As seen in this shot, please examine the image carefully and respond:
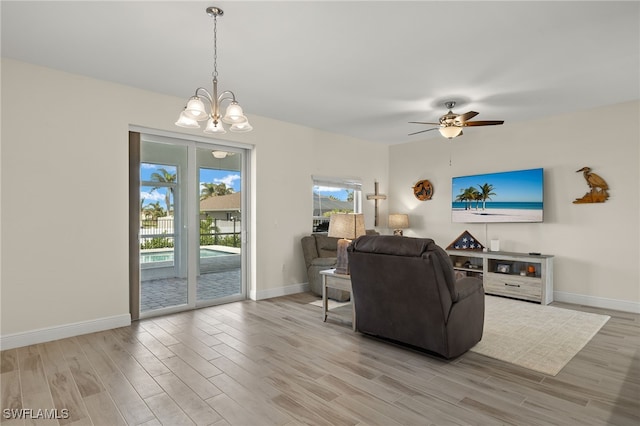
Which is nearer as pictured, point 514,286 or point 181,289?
point 181,289

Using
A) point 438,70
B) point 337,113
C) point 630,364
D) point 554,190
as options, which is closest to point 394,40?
point 438,70

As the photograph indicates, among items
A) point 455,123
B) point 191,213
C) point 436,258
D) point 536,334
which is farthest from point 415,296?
point 191,213

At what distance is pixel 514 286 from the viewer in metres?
5.26

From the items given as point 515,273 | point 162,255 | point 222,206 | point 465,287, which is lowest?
point 515,273

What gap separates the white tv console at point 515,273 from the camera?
5004mm

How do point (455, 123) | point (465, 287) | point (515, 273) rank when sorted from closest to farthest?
point (465, 287) → point (455, 123) → point (515, 273)

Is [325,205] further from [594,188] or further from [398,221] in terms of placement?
[594,188]

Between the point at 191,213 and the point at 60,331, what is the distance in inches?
76.5

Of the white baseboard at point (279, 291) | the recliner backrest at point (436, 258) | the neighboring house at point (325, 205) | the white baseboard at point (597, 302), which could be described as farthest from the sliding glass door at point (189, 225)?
the white baseboard at point (597, 302)

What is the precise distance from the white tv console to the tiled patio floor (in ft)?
12.3

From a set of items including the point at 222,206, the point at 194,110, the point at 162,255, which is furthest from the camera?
the point at 222,206

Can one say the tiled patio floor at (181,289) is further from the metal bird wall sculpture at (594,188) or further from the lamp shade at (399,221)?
the metal bird wall sculpture at (594,188)

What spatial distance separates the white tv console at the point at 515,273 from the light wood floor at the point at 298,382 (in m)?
1.27

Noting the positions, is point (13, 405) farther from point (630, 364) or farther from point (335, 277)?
point (630, 364)
